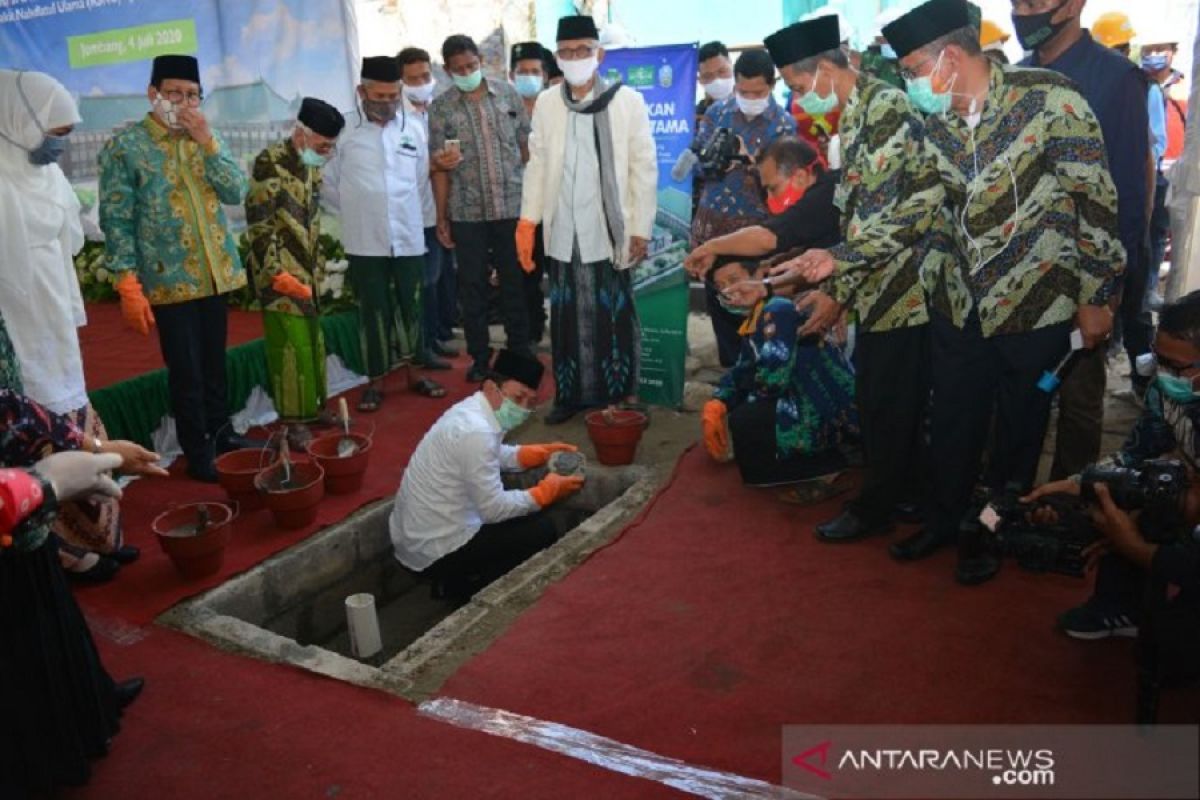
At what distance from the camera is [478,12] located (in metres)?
9.41

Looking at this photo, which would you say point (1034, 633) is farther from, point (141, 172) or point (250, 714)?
point (141, 172)

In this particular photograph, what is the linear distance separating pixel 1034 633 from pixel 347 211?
3.63 m

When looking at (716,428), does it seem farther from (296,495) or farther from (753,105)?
(753,105)

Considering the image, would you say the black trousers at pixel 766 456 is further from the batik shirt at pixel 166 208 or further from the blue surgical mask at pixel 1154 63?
the blue surgical mask at pixel 1154 63

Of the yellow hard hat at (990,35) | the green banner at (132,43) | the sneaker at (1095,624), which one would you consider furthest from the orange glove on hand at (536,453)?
the green banner at (132,43)

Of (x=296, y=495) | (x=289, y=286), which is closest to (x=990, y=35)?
(x=289, y=286)

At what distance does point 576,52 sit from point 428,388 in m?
1.88

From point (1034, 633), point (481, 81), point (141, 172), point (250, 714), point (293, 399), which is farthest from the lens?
point (481, 81)

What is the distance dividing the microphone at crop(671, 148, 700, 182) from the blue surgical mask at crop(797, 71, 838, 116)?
4.90 feet

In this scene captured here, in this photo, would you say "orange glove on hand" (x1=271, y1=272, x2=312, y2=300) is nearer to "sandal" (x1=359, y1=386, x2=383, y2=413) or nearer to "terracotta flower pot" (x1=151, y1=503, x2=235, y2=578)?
"sandal" (x1=359, y1=386, x2=383, y2=413)

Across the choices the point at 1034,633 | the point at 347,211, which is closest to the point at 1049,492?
the point at 1034,633

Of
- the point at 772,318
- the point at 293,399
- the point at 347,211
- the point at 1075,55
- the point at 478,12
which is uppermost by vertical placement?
the point at 478,12

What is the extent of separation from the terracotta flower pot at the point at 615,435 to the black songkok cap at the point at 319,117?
1.70 meters

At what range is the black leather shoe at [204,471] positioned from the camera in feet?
13.1
